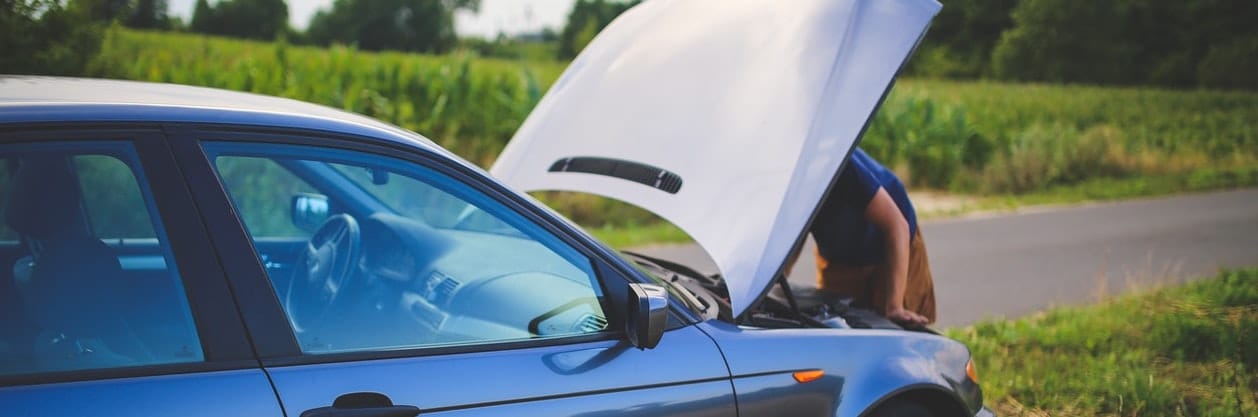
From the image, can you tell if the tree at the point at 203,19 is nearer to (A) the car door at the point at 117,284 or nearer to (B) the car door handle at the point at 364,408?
(A) the car door at the point at 117,284

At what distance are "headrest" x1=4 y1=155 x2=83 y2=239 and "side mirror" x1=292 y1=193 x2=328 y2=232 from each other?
1.20 m

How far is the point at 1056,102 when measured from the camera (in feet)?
96.1

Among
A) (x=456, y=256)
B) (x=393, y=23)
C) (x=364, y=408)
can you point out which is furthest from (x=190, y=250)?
(x=393, y=23)

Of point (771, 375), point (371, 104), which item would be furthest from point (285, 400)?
point (371, 104)

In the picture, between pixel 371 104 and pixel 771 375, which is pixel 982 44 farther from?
pixel 771 375

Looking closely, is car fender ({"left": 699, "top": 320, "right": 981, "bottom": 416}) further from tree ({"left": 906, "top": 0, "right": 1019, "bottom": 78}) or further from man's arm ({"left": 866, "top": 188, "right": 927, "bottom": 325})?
tree ({"left": 906, "top": 0, "right": 1019, "bottom": 78})

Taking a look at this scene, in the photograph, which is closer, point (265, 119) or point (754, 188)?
point (265, 119)

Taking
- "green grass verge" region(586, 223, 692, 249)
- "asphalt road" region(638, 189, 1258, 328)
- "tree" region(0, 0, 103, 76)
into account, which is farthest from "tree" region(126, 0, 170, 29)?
"asphalt road" region(638, 189, 1258, 328)

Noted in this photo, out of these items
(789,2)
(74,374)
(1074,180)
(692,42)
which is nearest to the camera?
(74,374)

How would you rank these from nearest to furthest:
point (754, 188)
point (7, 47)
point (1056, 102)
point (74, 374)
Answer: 1. point (74, 374)
2. point (754, 188)
3. point (7, 47)
4. point (1056, 102)

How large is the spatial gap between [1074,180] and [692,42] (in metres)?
15.2

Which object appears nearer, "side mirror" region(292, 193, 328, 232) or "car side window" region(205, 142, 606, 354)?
"car side window" region(205, 142, 606, 354)

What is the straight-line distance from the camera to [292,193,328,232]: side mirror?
3406 millimetres

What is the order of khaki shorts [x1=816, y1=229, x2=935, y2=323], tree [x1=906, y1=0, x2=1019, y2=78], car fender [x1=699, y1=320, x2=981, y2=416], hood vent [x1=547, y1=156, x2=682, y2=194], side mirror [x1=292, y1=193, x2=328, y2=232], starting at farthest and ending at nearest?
1. tree [x1=906, y1=0, x2=1019, y2=78]
2. khaki shorts [x1=816, y1=229, x2=935, y2=323]
3. hood vent [x1=547, y1=156, x2=682, y2=194]
4. side mirror [x1=292, y1=193, x2=328, y2=232]
5. car fender [x1=699, y1=320, x2=981, y2=416]
